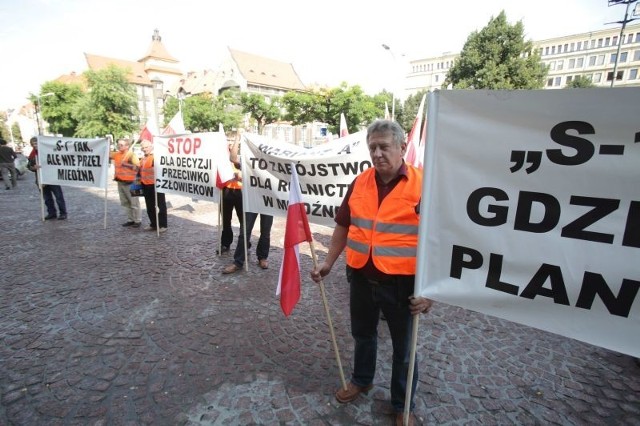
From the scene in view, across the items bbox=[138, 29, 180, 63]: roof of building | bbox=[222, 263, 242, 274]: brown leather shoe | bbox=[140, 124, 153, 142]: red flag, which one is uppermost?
bbox=[138, 29, 180, 63]: roof of building

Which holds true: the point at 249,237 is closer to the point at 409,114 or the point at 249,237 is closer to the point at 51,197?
the point at 51,197

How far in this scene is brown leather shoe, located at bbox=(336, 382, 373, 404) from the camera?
8.63 feet

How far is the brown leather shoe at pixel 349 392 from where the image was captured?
2.63 m

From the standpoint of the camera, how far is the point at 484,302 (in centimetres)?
193

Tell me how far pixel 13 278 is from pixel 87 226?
123 inches

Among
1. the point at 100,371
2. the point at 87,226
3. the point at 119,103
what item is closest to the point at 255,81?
the point at 119,103

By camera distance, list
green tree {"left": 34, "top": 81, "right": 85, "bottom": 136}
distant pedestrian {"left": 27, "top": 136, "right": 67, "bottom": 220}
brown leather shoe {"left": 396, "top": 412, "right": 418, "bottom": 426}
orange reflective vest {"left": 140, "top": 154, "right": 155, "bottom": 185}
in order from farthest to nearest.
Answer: green tree {"left": 34, "top": 81, "right": 85, "bottom": 136}
distant pedestrian {"left": 27, "top": 136, "right": 67, "bottom": 220}
orange reflective vest {"left": 140, "top": 154, "right": 155, "bottom": 185}
brown leather shoe {"left": 396, "top": 412, "right": 418, "bottom": 426}

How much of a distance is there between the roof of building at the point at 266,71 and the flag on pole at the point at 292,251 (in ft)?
252

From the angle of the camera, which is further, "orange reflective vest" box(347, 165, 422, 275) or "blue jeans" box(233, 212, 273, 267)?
"blue jeans" box(233, 212, 273, 267)

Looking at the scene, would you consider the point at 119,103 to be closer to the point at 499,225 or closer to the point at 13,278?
the point at 13,278

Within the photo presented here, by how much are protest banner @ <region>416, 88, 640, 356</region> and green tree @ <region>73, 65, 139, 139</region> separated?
41.9 m

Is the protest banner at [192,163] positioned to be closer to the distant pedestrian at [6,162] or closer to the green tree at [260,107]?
the distant pedestrian at [6,162]

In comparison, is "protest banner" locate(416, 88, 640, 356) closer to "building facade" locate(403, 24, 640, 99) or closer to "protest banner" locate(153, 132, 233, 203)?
"protest banner" locate(153, 132, 233, 203)

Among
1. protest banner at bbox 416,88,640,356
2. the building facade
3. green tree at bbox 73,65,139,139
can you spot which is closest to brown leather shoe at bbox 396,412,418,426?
protest banner at bbox 416,88,640,356
